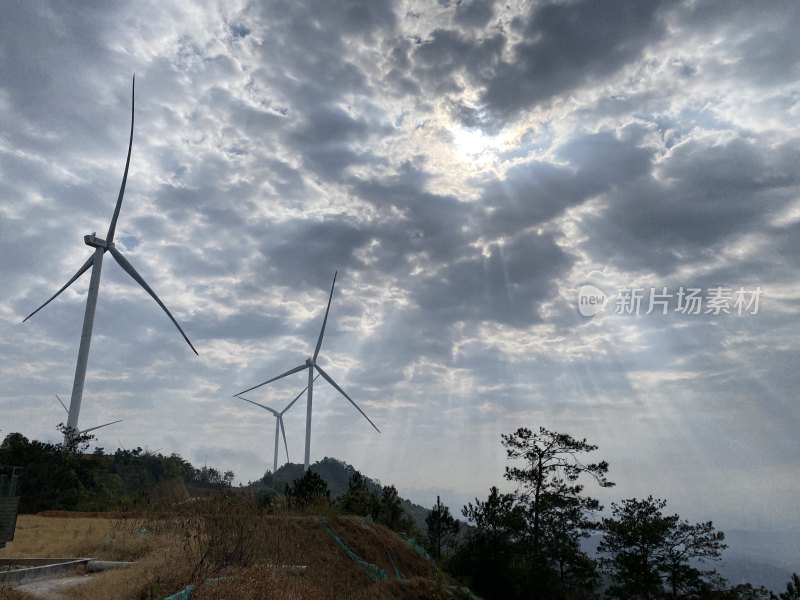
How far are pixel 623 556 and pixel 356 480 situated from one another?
2473 cm

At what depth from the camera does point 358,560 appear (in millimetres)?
29078

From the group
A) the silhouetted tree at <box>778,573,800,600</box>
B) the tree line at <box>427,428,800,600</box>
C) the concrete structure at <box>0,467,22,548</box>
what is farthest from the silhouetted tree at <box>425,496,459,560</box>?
the concrete structure at <box>0,467,22,548</box>

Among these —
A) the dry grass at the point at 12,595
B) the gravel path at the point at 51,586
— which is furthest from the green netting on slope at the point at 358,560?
the dry grass at the point at 12,595

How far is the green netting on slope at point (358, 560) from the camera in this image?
27.9 metres

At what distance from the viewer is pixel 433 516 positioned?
1946 inches

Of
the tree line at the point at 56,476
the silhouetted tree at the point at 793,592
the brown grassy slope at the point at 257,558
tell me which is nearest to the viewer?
the brown grassy slope at the point at 257,558

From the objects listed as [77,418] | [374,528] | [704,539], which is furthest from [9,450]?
[704,539]

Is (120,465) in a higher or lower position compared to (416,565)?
higher

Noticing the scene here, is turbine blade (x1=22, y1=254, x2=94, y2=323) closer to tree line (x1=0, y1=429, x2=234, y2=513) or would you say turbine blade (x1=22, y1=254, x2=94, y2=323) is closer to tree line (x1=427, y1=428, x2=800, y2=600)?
tree line (x1=0, y1=429, x2=234, y2=513)

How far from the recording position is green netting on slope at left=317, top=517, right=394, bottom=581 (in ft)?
91.4

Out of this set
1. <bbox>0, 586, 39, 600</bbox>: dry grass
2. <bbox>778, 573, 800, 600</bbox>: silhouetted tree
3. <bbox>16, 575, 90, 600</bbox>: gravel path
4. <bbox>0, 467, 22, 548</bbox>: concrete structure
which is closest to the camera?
<bbox>0, 586, 39, 600</bbox>: dry grass

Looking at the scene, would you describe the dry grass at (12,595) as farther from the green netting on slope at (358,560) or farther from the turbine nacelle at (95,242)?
the turbine nacelle at (95,242)

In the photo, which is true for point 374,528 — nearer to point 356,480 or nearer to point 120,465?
point 356,480

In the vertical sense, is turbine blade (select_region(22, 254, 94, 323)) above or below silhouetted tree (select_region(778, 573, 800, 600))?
A: above
